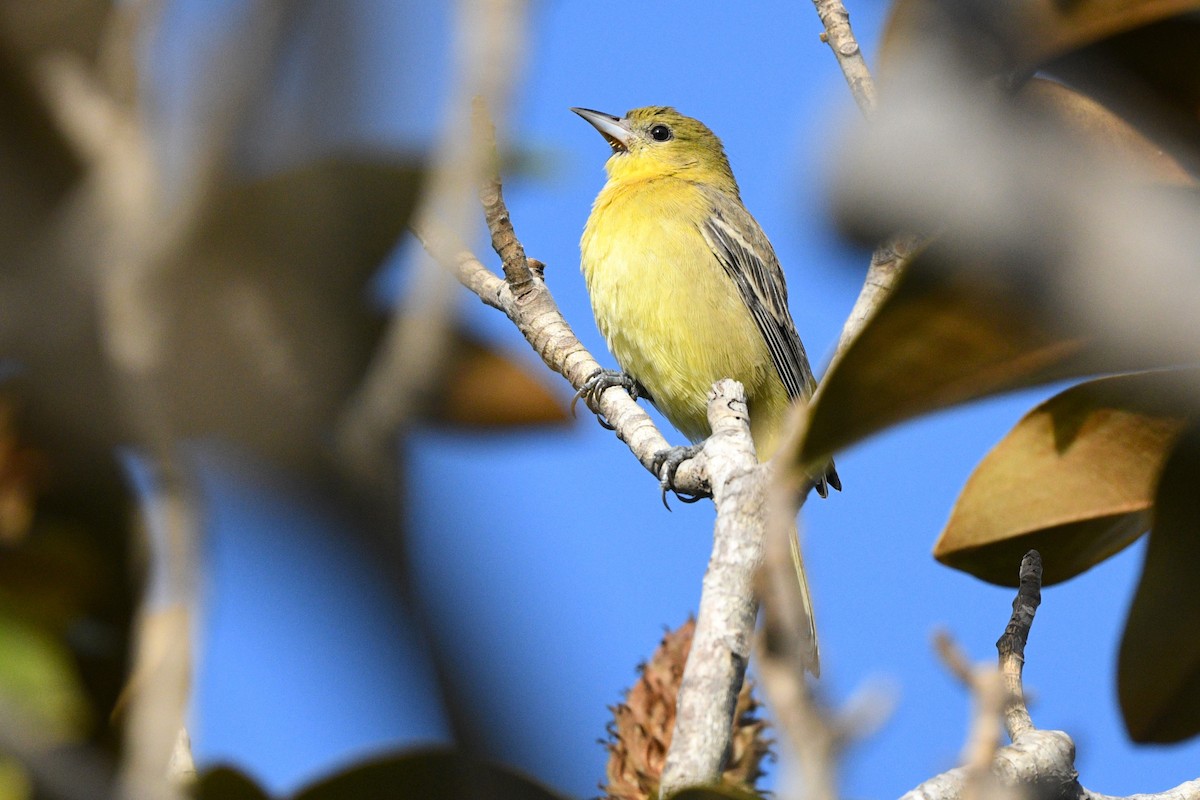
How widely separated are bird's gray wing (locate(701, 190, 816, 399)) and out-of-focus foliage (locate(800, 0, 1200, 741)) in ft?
11.1

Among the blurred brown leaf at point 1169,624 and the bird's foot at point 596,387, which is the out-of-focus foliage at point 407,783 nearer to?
the blurred brown leaf at point 1169,624

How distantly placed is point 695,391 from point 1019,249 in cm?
451

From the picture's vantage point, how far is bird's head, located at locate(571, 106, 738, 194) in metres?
6.39

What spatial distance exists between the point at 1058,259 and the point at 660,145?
242 inches

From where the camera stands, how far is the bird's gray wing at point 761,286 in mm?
5496

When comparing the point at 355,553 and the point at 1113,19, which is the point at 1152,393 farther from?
the point at 355,553

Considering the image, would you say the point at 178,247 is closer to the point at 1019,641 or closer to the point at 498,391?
the point at 498,391

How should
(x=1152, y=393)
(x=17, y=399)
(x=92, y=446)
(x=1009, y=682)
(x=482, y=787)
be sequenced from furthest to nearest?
(x=1009, y=682)
(x=1152, y=393)
(x=17, y=399)
(x=92, y=446)
(x=482, y=787)

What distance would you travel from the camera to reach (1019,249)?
Answer: 23.2 inches

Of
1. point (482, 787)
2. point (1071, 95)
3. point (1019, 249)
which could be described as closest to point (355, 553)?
point (482, 787)

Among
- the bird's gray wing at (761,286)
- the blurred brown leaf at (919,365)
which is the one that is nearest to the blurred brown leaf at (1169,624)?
the blurred brown leaf at (919,365)

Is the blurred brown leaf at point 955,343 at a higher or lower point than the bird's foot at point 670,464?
lower

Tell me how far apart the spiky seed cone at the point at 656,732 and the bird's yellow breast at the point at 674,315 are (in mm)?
2621

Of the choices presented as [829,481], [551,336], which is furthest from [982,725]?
[829,481]
